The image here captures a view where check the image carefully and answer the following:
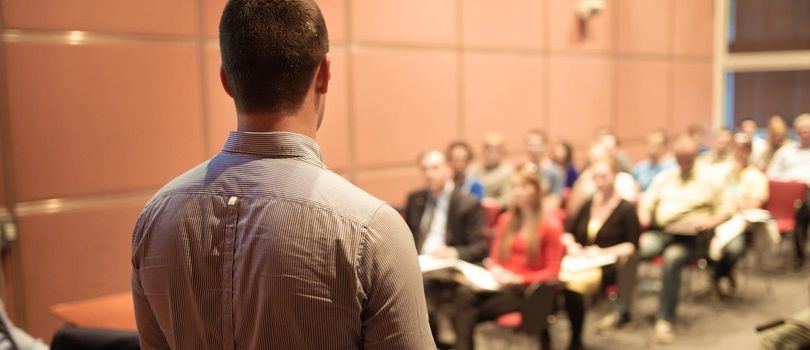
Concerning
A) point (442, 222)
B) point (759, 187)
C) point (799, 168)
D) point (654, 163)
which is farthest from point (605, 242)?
point (799, 168)

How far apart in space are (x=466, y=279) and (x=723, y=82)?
355 inches

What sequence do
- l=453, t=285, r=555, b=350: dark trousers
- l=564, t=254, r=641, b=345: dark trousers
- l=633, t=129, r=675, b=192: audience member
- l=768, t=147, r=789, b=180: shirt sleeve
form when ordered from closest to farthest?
l=453, t=285, r=555, b=350: dark trousers
l=564, t=254, r=641, b=345: dark trousers
l=768, t=147, r=789, b=180: shirt sleeve
l=633, t=129, r=675, b=192: audience member

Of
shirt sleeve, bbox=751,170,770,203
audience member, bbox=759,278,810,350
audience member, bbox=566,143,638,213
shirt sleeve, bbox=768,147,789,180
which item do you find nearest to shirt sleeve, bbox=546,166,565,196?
audience member, bbox=566,143,638,213

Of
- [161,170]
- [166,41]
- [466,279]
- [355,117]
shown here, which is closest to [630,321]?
[466,279]

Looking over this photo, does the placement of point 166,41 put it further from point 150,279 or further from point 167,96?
point 150,279

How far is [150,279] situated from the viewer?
107 cm

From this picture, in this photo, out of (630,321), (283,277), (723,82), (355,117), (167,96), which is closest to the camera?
(283,277)

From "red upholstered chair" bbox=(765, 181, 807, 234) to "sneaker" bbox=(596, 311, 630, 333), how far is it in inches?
87.4

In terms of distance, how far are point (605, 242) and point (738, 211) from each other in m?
1.55

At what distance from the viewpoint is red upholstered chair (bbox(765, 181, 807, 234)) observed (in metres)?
6.39

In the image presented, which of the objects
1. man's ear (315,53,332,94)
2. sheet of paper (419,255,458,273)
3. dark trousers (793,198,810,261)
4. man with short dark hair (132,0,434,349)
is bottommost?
dark trousers (793,198,810,261)

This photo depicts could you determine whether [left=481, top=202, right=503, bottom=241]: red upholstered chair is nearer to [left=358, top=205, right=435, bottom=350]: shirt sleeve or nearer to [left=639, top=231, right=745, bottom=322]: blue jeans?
[left=639, top=231, right=745, bottom=322]: blue jeans

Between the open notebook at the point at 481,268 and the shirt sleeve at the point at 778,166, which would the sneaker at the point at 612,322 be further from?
the shirt sleeve at the point at 778,166

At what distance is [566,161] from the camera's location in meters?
7.15
